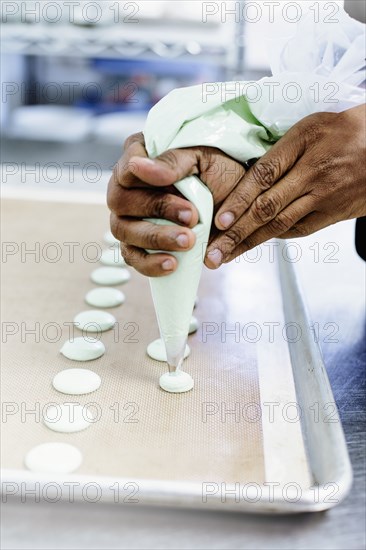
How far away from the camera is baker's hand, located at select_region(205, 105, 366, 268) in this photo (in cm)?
87

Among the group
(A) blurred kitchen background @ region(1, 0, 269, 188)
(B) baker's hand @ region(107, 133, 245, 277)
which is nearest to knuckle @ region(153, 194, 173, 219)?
(B) baker's hand @ region(107, 133, 245, 277)

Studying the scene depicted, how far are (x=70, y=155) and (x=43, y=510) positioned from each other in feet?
11.4

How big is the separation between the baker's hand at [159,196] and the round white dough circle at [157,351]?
0.72 ft

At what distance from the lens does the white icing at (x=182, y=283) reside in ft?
2.79

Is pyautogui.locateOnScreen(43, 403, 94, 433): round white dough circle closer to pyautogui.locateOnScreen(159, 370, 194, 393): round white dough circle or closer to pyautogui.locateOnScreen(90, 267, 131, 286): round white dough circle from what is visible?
pyautogui.locateOnScreen(159, 370, 194, 393): round white dough circle

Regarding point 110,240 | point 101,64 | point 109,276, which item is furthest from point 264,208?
point 101,64

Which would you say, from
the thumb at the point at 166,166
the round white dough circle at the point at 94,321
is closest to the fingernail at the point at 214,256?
the thumb at the point at 166,166

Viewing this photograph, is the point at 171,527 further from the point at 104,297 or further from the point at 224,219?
the point at 104,297

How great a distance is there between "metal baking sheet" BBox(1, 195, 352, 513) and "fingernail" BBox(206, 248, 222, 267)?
0.21 m

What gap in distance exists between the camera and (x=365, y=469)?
0.83 metres

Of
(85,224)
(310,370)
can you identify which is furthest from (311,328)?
(85,224)

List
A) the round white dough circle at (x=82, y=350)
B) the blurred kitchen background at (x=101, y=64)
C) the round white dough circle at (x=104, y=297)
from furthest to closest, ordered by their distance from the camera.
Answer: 1. the blurred kitchen background at (x=101, y=64)
2. the round white dough circle at (x=104, y=297)
3. the round white dough circle at (x=82, y=350)

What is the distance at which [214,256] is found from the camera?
89 cm

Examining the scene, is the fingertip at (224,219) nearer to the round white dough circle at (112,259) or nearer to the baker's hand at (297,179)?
the baker's hand at (297,179)
